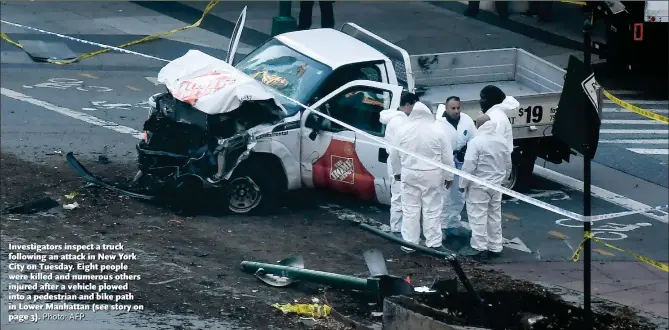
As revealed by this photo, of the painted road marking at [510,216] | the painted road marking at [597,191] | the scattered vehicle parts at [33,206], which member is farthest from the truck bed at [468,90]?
the scattered vehicle parts at [33,206]

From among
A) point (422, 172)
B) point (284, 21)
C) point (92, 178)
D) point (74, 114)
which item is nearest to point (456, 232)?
point (422, 172)

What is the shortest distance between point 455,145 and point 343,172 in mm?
1179

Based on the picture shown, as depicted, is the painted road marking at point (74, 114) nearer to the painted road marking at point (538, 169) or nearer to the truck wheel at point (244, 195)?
the painted road marking at point (538, 169)

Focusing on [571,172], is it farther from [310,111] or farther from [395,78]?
[310,111]

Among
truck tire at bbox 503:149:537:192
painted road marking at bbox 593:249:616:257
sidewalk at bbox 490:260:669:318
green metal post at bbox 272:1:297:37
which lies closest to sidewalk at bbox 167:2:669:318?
green metal post at bbox 272:1:297:37

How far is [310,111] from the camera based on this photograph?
11.3 meters

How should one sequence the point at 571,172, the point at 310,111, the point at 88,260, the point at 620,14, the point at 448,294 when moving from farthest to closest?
the point at 620,14, the point at 571,172, the point at 310,111, the point at 88,260, the point at 448,294

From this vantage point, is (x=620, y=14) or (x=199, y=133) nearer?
(x=199, y=133)

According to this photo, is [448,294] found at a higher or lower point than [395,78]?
lower

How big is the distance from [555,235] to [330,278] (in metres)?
3.17

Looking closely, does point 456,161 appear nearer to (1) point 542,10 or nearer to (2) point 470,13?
(2) point 470,13

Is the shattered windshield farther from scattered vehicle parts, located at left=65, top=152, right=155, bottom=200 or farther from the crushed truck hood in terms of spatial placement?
scattered vehicle parts, located at left=65, top=152, right=155, bottom=200

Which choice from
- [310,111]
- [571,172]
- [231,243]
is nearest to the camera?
[231,243]

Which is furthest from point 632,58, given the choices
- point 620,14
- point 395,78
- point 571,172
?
point 395,78
